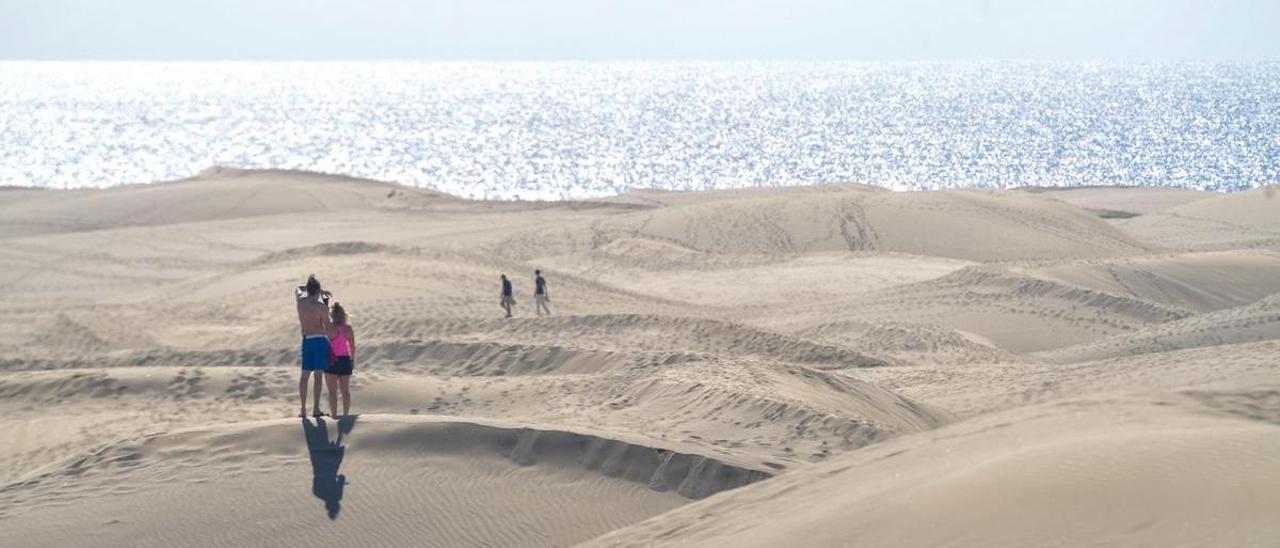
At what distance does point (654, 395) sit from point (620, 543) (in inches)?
126

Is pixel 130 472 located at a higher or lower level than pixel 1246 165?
lower

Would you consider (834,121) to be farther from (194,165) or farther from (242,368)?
(242,368)

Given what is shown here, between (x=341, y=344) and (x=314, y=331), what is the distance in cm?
26

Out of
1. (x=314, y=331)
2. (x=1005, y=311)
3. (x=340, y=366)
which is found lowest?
(x=340, y=366)

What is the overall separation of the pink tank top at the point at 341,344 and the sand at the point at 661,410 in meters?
0.75

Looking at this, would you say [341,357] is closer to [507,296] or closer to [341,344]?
[341,344]

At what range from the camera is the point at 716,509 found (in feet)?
26.9

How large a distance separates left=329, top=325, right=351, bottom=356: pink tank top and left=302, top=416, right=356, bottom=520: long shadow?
0.69 metres

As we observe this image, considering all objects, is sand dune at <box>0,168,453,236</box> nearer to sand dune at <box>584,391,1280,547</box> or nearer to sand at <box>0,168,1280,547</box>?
sand at <box>0,168,1280,547</box>

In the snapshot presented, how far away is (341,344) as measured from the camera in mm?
10609

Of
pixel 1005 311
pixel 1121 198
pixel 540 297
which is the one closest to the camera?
pixel 540 297

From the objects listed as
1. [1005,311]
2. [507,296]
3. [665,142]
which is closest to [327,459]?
[507,296]

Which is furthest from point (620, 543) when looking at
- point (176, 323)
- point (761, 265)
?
point (761, 265)

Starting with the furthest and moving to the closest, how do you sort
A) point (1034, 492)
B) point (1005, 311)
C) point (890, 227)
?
point (890, 227) < point (1005, 311) < point (1034, 492)
